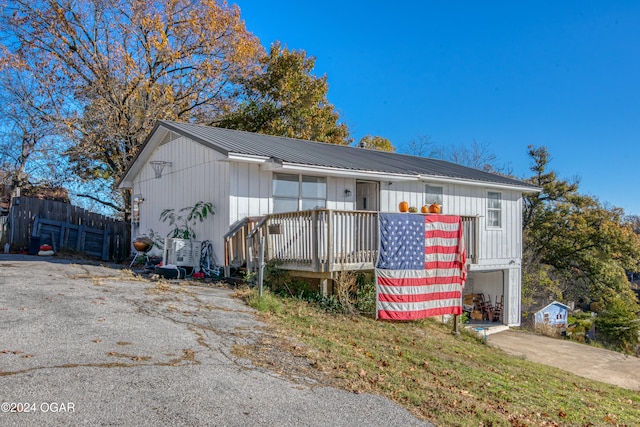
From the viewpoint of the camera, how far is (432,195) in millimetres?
14875

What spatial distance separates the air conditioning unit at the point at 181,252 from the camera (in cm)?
1124

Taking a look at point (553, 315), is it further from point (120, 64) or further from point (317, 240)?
point (120, 64)

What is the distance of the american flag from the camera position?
9711 mm

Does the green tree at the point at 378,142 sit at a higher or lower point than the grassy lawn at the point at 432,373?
higher

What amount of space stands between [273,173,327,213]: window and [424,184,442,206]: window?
3.89 metres

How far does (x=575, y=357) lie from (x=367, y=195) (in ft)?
23.1

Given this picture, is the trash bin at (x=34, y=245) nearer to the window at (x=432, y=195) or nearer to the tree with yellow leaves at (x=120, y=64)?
the tree with yellow leaves at (x=120, y=64)

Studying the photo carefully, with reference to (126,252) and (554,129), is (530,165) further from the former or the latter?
(126,252)

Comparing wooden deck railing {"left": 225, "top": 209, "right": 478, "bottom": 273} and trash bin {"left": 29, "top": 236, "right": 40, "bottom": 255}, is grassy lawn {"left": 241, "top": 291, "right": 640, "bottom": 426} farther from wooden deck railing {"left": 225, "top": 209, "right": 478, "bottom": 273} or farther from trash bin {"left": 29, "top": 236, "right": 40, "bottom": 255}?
trash bin {"left": 29, "top": 236, "right": 40, "bottom": 255}

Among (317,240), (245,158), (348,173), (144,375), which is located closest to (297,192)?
(348,173)

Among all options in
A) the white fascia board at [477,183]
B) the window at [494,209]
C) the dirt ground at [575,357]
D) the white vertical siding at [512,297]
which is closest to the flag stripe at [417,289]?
the dirt ground at [575,357]

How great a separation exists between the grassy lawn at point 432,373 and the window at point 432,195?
546 centimetres

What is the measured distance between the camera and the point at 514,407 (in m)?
5.62

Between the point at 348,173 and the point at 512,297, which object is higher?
the point at 348,173
